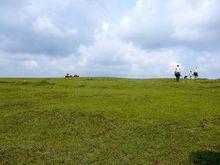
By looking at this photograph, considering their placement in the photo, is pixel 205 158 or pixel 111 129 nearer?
pixel 205 158

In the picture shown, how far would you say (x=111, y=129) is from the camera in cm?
3678

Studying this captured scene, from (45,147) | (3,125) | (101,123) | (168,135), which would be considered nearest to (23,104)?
(3,125)

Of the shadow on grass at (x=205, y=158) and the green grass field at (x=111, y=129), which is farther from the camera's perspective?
the green grass field at (x=111, y=129)

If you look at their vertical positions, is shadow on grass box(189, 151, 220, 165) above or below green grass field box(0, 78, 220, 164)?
below

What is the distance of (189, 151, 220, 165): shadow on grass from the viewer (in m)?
28.8

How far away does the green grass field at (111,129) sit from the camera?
3027 cm

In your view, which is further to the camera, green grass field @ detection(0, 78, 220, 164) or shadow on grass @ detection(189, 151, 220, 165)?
green grass field @ detection(0, 78, 220, 164)

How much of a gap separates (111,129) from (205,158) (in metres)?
9.71

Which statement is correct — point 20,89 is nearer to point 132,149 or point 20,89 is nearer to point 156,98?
point 156,98

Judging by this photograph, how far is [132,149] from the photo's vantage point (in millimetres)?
31453

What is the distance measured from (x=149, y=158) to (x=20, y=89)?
1476 inches

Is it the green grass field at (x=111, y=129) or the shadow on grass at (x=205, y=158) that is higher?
the green grass field at (x=111, y=129)

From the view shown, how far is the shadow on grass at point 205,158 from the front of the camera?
94.5 feet

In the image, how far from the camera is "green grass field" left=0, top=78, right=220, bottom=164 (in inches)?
1192
